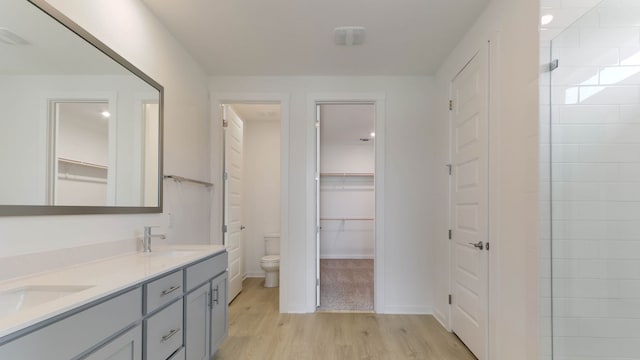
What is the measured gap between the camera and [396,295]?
3.49m

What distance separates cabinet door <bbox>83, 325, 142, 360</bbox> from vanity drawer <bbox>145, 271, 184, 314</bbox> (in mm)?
112

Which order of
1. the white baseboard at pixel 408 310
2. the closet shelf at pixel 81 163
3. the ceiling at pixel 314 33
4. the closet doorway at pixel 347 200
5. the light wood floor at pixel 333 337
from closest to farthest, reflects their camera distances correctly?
the closet shelf at pixel 81 163
the ceiling at pixel 314 33
the light wood floor at pixel 333 337
the white baseboard at pixel 408 310
the closet doorway at pixel 347 200

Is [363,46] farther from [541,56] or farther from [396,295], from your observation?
[396,295]

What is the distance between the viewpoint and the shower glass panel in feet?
5.33

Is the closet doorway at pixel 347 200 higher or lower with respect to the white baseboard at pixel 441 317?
higher

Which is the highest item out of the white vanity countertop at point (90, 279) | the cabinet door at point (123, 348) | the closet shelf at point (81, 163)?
the closet shelf at point (81, 163)

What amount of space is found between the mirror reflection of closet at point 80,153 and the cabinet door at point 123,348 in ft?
2.39

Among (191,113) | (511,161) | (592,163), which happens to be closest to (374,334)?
(511,161)

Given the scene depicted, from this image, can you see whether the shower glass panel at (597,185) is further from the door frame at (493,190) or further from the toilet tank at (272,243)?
the toilet tank at (272,243)

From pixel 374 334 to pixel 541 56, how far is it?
2490 mm

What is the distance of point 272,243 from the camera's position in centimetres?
493

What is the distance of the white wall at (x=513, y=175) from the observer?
176 cm

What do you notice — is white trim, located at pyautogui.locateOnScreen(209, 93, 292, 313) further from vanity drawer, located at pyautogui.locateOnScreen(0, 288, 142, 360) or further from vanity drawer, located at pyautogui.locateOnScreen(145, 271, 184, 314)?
vanity drawer, located at pyautogui.locateOnScreen(0, 288, 142, 360)

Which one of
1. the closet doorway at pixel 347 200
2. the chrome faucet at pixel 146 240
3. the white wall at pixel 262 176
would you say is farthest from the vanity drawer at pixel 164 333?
the closet doorway at pixel 347 200
